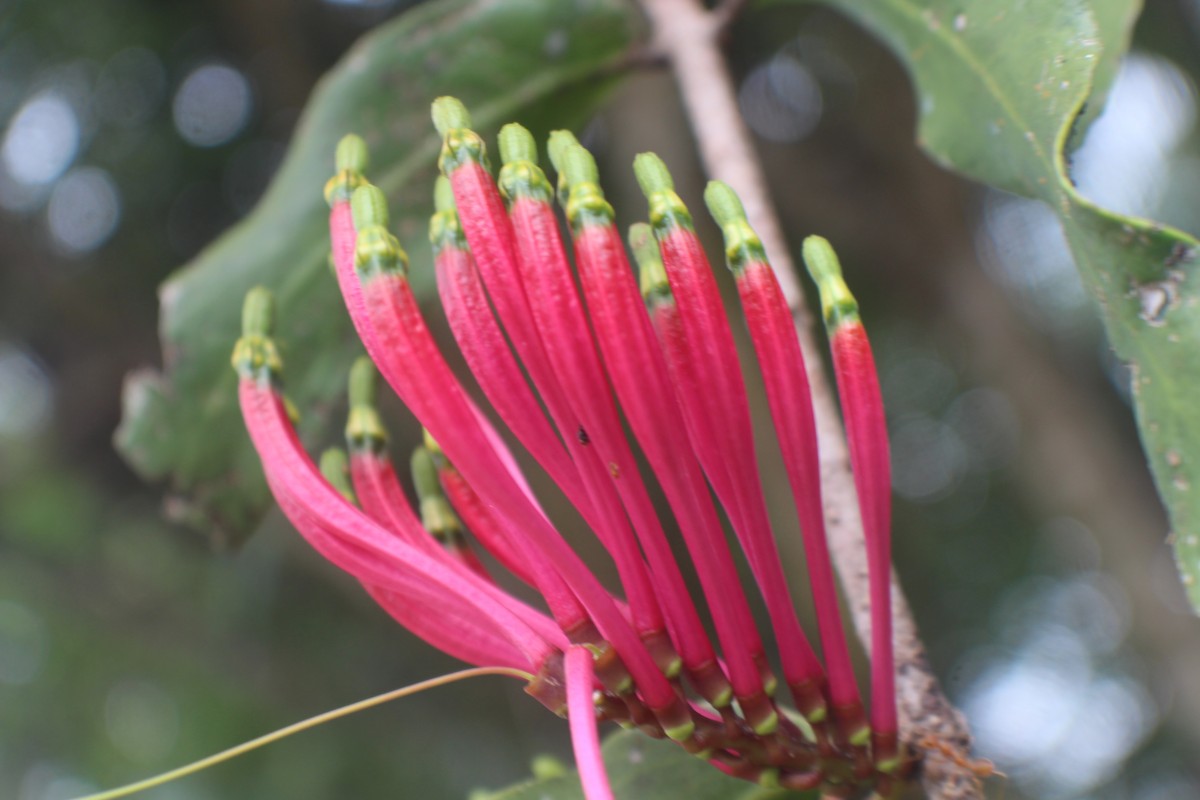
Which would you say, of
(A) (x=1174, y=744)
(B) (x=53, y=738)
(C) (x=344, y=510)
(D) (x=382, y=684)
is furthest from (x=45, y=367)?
(A) (x=1174, y=744)

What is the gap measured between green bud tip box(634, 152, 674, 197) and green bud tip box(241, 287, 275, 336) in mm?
232

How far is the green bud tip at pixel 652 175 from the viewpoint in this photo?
461mm

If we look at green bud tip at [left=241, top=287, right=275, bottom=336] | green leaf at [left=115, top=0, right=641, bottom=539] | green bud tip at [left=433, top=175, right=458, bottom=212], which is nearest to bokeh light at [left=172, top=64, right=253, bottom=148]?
green leaf at [left=115, top=0, right=641, bottom=539]

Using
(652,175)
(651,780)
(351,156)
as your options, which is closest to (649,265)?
(652,175)

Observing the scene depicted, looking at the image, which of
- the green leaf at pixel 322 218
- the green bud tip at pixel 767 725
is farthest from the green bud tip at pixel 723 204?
the green leaf at pixel 322 218

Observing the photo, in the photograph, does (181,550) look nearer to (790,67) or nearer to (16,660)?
(16,660)

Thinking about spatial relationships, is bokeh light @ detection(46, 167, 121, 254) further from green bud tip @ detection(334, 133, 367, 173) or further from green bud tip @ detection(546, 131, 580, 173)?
green bud tip @ detection(546, 131, 580, 173)

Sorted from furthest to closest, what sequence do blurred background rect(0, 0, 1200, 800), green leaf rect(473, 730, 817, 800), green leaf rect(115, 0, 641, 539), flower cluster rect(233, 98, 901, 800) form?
blurred background rect(0, 0, 1200, 800) < green leaf rect(115, 0, 641, 539) < green leaf rect(473, 730, 817, 800) < flower cluster rect(233, 98, 901, 800)

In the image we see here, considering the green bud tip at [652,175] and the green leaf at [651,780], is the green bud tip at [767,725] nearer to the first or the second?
the green leaf at [651,780]

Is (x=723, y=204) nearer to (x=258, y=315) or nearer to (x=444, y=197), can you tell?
(x=444, y=197)

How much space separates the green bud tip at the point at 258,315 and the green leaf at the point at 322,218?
1.10ft

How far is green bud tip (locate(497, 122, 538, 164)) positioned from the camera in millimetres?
449

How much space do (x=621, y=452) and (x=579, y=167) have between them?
0.12 m

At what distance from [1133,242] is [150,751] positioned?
2038 millimetres
